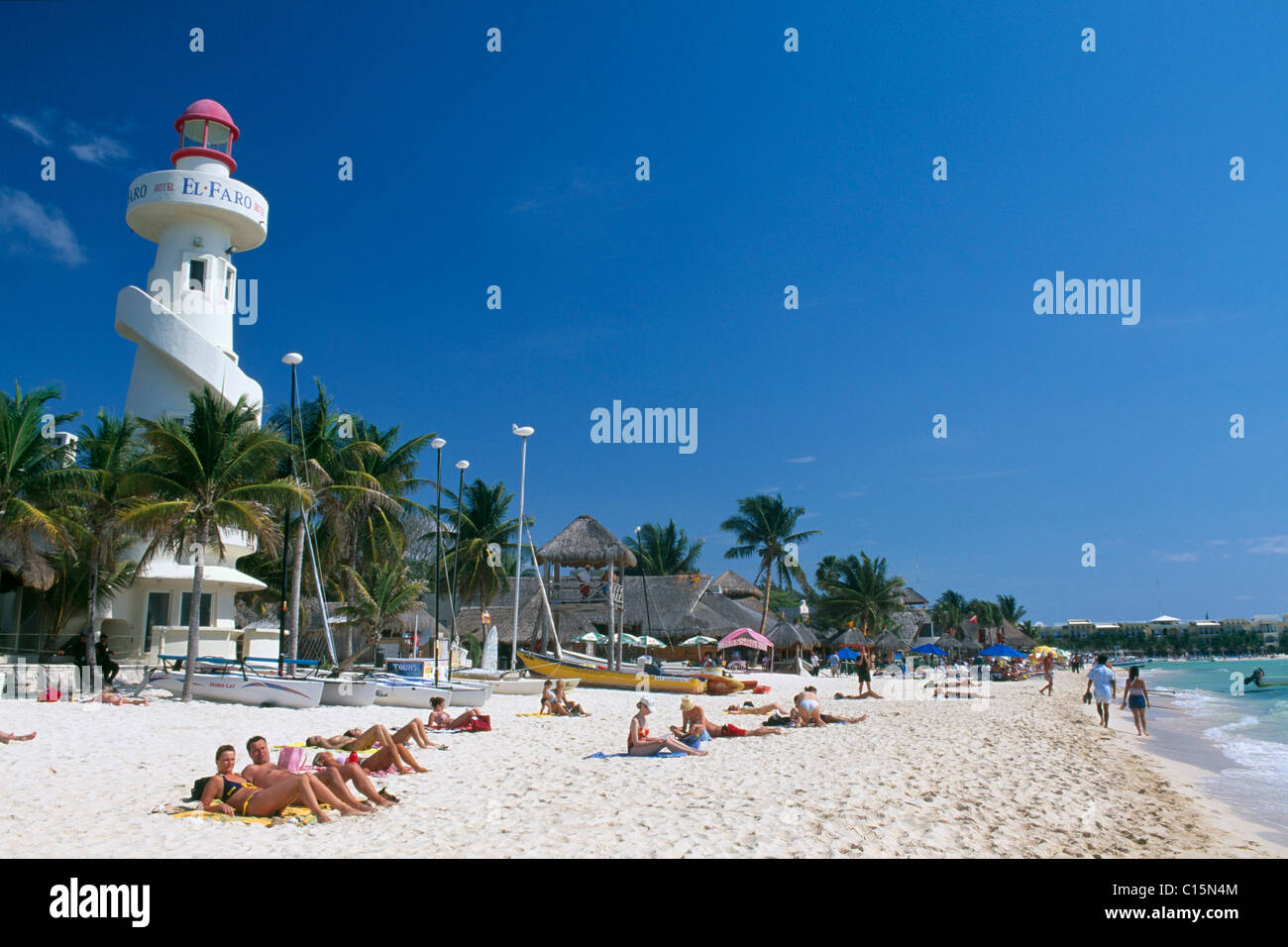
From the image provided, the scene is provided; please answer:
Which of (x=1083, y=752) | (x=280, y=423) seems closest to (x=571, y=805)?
(x=1083, y=752)

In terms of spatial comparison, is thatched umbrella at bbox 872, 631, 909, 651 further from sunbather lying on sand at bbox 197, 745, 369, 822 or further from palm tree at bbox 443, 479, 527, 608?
sunbather lying on sand at bbox 197, 745, 369, 822

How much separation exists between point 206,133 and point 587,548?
16.4 m

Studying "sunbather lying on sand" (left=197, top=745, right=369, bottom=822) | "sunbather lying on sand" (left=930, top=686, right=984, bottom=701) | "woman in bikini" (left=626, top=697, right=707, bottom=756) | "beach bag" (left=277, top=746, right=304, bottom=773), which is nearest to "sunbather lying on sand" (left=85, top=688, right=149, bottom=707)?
"beach bag" (left=277, top=746, right=304, bottom=773)

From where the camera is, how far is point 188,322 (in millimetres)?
21750

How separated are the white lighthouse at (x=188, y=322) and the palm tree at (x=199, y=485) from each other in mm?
4710

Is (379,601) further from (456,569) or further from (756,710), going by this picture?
(756,710)

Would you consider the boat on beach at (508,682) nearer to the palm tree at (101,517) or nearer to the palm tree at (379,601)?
the palm tree at (379,601)

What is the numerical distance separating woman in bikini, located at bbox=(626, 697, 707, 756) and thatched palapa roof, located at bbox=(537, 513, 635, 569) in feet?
59.6

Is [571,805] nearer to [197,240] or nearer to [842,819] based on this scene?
[842,819]

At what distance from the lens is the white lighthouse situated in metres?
20.8

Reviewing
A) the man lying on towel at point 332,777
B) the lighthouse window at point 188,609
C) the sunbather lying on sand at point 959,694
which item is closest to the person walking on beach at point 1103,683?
the sunbather lying on sand at point 959,694

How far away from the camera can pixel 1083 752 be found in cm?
1316
